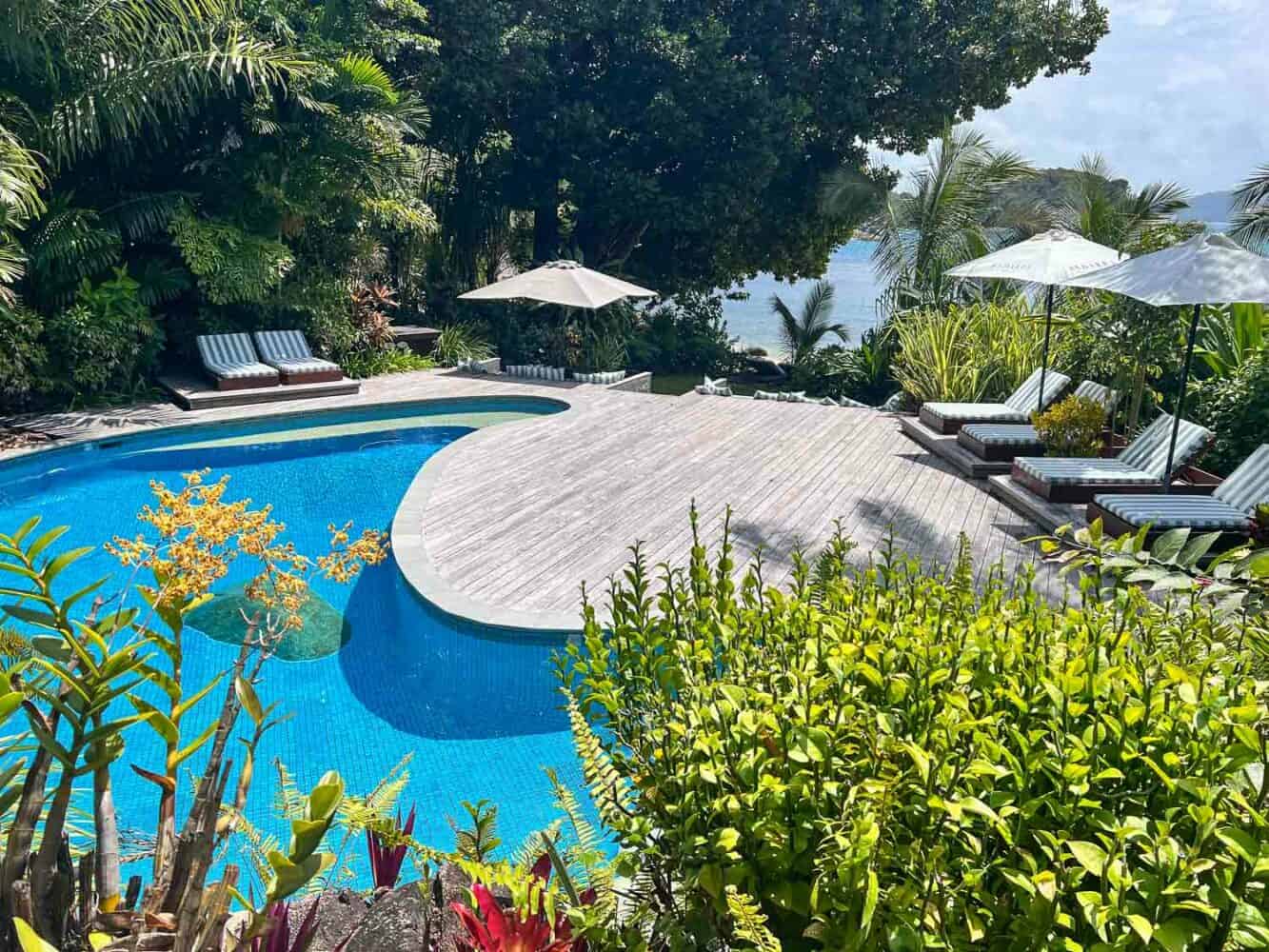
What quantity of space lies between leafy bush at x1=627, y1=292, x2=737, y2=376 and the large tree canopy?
6.92 feet

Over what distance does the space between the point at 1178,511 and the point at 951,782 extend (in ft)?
20.8

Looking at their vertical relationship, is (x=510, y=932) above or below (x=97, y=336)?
below

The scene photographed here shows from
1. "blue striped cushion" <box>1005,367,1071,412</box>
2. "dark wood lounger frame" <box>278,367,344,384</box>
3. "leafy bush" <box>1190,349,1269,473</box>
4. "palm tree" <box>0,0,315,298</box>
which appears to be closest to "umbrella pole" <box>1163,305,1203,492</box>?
"leafy bush" <box>1190,349,1269,473</box>

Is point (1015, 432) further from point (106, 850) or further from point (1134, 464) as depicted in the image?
point (106, 850)

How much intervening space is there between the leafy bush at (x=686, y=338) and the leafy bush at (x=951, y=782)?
16.7m

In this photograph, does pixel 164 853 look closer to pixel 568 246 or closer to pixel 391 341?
pixel 391 341

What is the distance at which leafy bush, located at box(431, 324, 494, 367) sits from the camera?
1575 centimetres

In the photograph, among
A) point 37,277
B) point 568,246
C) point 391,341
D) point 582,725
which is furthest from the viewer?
point 568,246

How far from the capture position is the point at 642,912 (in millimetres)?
1888

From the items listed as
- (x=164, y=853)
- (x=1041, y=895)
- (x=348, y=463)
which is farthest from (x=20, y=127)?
(x=1041, y=895)

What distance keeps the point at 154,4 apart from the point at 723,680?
13.5 meters

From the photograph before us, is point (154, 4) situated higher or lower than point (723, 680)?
→ higher

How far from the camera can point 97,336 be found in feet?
37.0

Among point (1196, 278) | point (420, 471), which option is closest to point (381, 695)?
point (420, 471)
